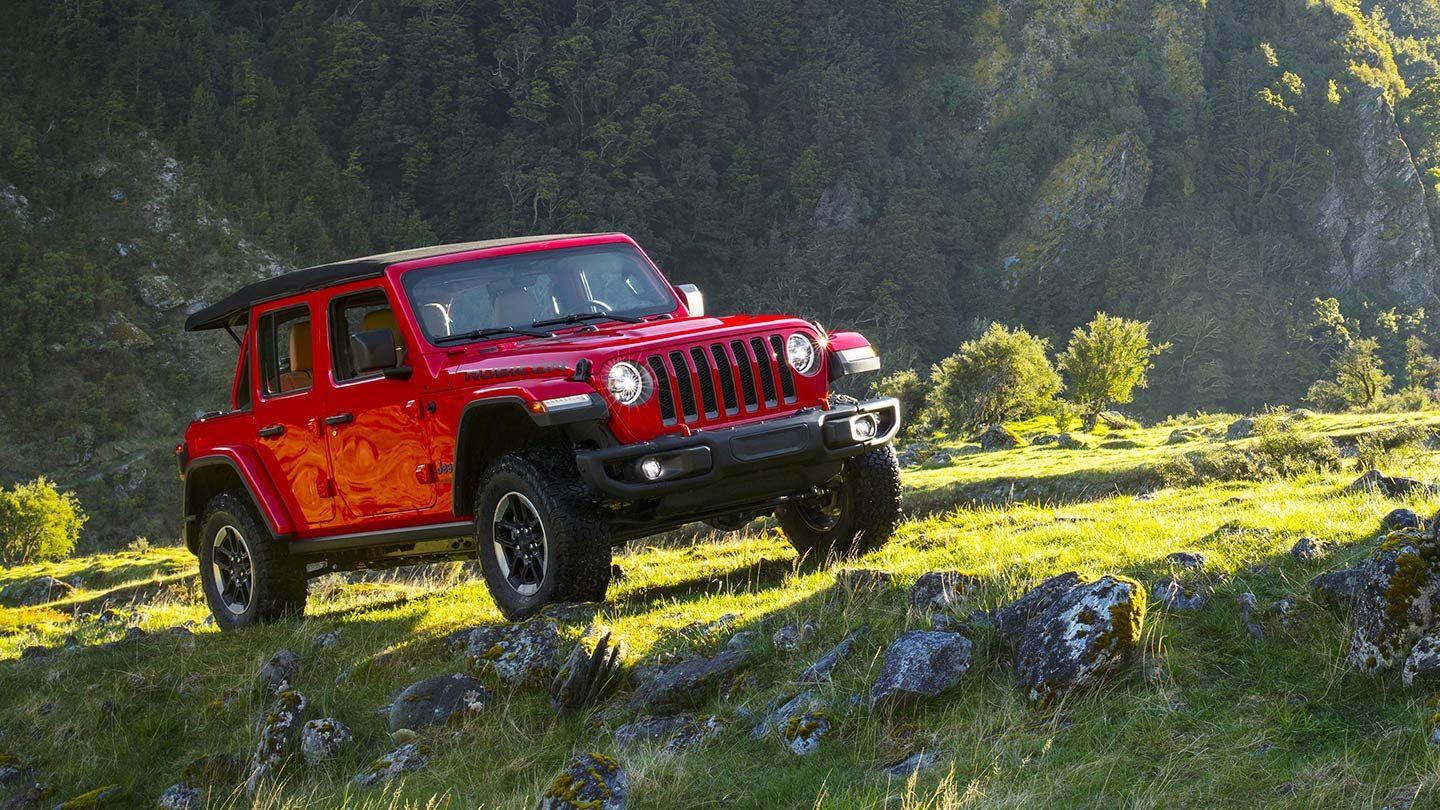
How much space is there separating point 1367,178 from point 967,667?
138228mm

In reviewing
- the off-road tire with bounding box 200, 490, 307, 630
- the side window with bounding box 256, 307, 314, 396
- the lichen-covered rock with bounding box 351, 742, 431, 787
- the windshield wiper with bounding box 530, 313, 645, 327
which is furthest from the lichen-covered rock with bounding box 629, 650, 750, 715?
the off-road tire with bounding box 200, 490, 307, 630

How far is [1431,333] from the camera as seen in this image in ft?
386

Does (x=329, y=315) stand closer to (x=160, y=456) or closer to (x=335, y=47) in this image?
(x=160, y=456)

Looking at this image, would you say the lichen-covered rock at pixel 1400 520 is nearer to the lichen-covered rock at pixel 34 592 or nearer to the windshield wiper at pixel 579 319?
the windshield wiper at pixel 579 319

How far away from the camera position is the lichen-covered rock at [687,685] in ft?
22.5

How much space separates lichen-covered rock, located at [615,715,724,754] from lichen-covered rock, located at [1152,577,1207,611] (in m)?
2.13

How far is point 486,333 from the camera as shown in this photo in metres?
9.16

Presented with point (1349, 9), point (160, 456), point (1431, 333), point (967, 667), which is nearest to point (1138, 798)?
point (967, 667)

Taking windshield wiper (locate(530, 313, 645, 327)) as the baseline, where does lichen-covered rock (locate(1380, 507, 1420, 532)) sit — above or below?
below

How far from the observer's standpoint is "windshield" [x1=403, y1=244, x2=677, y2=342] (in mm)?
9281

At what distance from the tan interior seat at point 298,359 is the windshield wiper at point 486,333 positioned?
1668 millimetres

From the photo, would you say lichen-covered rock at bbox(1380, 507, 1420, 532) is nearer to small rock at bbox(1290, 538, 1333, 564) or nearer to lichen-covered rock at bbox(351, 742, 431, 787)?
small rock at bbox(1290, 538, 1333, 564)

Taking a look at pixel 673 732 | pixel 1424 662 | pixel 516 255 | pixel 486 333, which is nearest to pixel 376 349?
pixel 486 333

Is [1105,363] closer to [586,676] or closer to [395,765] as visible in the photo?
[586,676]
